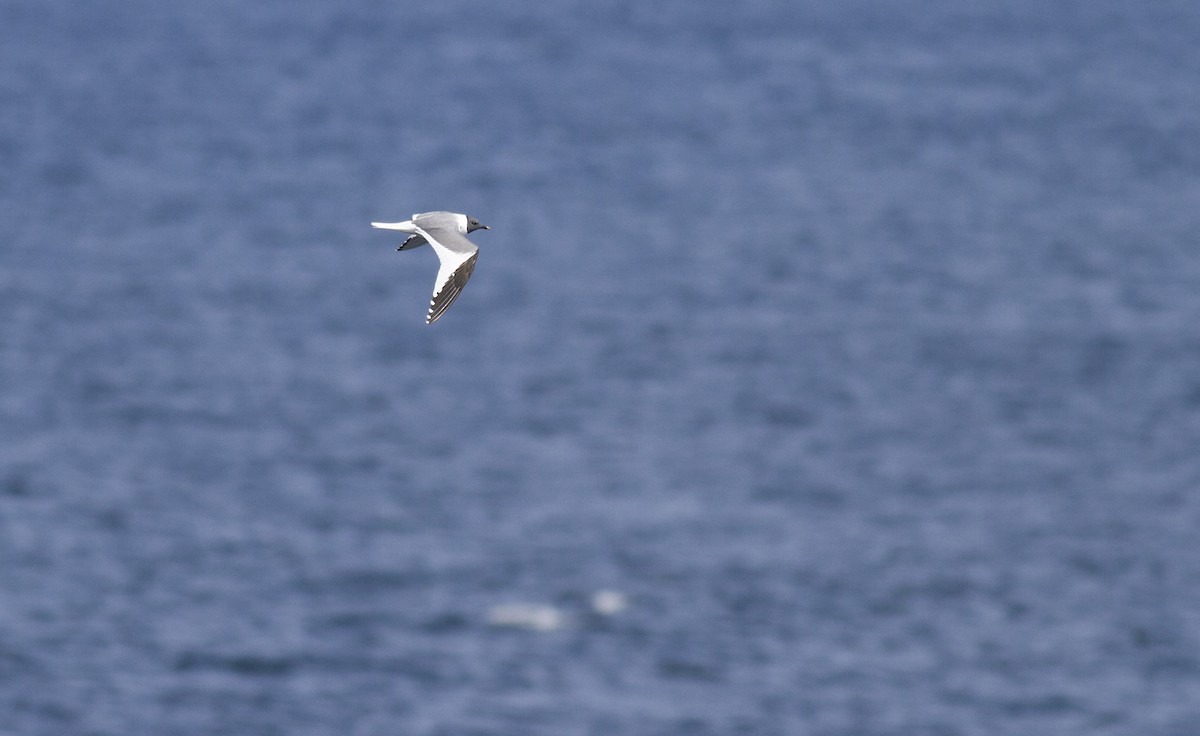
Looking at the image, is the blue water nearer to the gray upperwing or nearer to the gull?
the gull

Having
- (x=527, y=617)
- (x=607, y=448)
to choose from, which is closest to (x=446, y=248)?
(x=527, y=617)

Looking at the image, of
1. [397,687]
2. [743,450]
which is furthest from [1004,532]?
[397,687]

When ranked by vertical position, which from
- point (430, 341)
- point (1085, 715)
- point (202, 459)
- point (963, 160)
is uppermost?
point (963, 160)

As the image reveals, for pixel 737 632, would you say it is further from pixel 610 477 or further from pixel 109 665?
pixel 109 665

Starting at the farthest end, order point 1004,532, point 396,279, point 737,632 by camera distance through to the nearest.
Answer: point 396,279 → point 1004,532 → point 737,632

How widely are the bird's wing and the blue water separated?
85291 millimetres

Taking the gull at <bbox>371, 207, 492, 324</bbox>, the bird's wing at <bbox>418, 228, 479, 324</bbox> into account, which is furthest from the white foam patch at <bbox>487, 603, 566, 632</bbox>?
the bird's wing at <bbox>418, 228, 479, 324</bbox>

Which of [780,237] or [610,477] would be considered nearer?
[610,477]

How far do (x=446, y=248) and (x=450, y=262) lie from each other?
17 centimetres

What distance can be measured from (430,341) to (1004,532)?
181 feet

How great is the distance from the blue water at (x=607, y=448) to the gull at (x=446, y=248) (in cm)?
8480

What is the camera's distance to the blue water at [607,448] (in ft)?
341

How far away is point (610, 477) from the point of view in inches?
4865

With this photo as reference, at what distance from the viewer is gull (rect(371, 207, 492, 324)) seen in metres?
13.1
